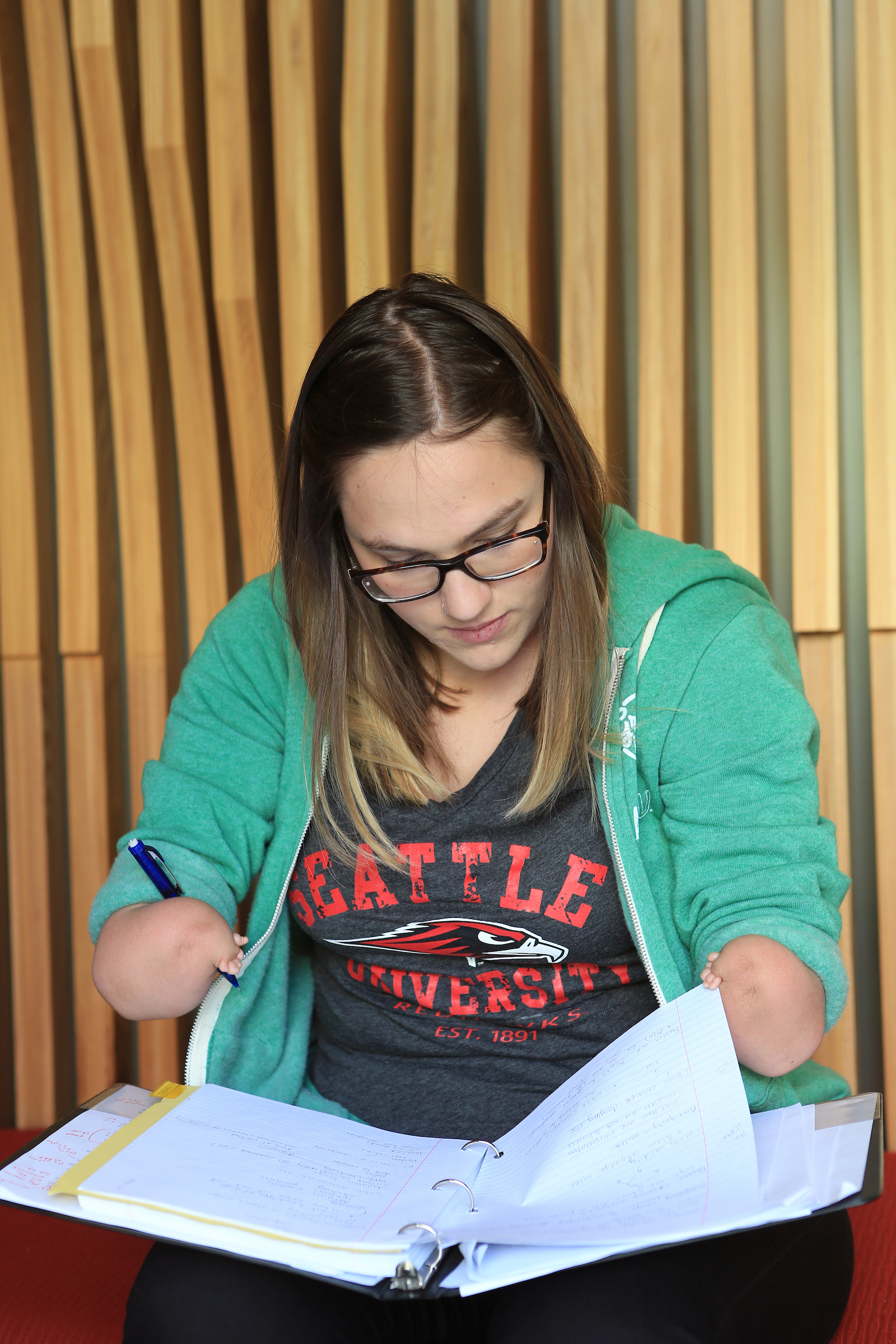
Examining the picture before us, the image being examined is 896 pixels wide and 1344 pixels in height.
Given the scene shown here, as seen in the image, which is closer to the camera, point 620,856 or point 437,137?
point 620,856

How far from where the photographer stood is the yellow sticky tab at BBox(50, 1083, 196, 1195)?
86 centimetres

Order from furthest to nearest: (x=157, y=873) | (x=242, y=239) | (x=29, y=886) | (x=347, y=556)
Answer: (x=29, y=886)
(x=242, y=239)
(x=347, y=556)
(x=157, y=873)

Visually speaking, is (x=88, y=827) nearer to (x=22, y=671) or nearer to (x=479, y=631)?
(x=22, y=671)

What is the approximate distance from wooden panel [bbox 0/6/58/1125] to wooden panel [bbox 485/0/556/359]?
0.83m

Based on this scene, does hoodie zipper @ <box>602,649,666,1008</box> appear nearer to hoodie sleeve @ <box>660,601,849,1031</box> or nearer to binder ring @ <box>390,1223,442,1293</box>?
hoodie sleeve @ <box>660,601,849,1031</box>

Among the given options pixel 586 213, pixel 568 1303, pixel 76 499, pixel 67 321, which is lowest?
pixel 568 1303

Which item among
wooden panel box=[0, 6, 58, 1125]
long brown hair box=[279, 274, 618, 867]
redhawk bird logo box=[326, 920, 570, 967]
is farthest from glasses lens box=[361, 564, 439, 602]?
wooden panel box=[0, 6, 58, 1125]

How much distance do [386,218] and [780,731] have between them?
114 centimetres

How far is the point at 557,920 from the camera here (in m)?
1.11

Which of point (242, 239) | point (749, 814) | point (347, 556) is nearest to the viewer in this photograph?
point (749, 814)

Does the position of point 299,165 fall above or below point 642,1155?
above

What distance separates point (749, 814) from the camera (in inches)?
39.8

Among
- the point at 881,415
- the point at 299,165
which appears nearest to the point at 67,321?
the point at 299,165

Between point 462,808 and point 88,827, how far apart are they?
101cm
